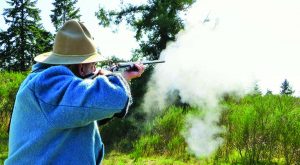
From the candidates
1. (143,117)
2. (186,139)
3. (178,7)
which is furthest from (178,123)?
(178,7)

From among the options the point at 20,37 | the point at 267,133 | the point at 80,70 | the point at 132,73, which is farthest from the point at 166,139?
the point at 20,37

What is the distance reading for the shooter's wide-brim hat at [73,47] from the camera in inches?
94.3

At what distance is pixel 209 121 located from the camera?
10375 millimetres

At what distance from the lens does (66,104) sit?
222 centimetres

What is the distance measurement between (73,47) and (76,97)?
314 mm

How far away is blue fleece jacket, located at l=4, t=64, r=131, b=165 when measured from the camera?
2.21 metres

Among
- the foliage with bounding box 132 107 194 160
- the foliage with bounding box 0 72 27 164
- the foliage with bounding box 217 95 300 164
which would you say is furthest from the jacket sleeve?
the foliage with bounding box 0 72 27 164

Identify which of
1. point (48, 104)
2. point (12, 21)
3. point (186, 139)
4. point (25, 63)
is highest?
point (12, 21)

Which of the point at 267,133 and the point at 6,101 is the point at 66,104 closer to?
the point at 267,133

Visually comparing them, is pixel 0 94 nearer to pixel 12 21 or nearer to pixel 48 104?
pixel 48 104

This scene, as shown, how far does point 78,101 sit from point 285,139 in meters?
7.01

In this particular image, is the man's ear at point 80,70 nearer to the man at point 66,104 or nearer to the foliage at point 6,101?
the man at point 66,104

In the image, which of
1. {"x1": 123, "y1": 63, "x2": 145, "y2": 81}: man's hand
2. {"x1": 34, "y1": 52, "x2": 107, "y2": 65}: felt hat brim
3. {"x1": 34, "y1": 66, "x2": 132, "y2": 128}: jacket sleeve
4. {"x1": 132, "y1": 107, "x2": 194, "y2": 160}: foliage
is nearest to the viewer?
{"x1": 34, "y1": 66, "x2": 132, "y2": 128}: jacket sleeve

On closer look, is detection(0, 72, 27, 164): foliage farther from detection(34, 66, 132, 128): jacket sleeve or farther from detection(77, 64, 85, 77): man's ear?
detection(34, 66, 132, 128): jacket sleeve
